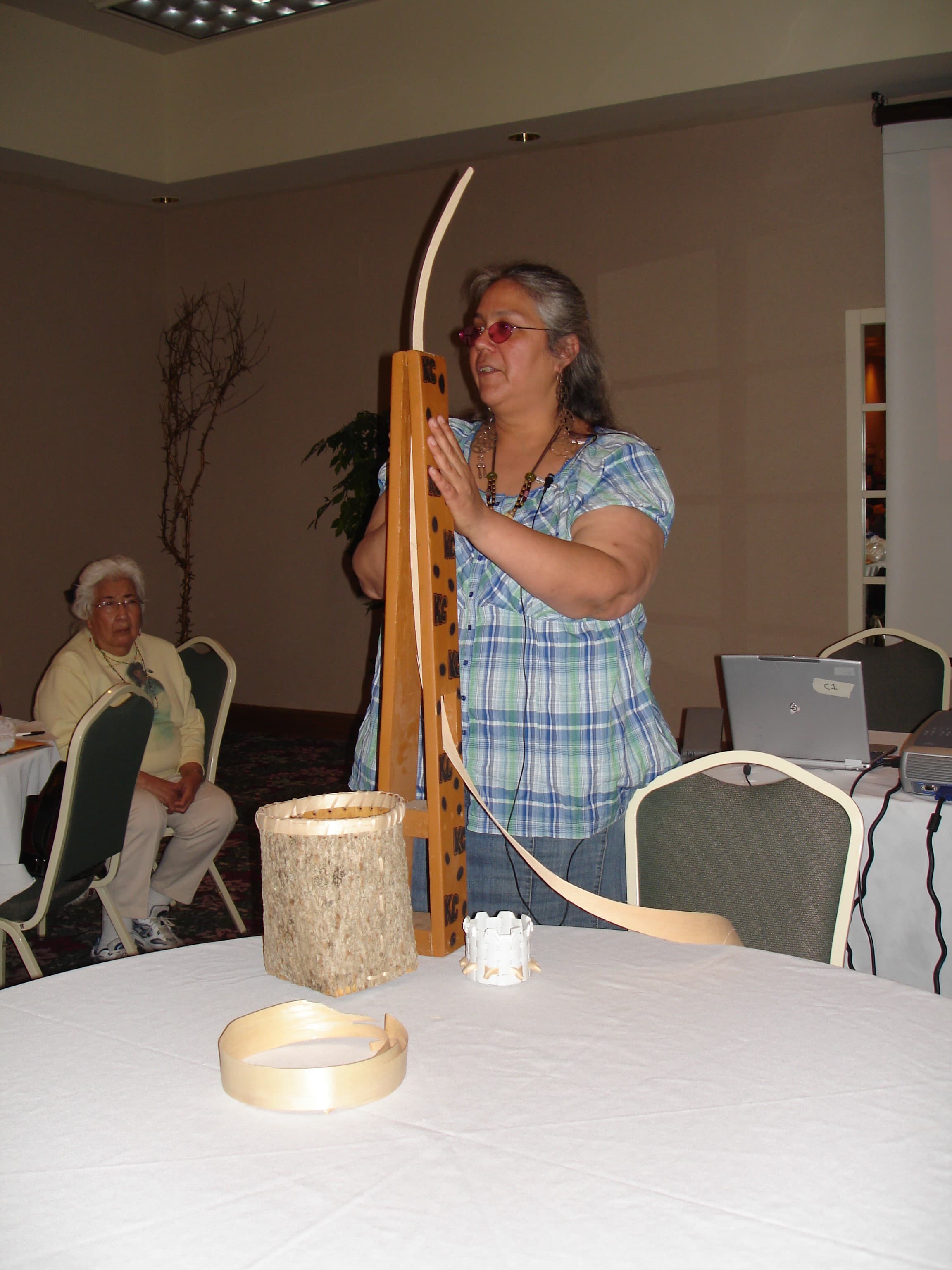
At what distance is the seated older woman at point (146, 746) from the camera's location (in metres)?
3.34

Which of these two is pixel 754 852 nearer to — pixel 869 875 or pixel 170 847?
pixel 869 875

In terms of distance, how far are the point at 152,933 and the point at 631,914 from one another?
2.51 metres

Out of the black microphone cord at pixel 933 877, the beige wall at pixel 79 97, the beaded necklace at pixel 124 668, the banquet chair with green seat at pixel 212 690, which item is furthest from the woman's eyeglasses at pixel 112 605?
the beige wall at pixel 79 97

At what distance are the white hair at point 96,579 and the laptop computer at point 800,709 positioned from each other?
2.14 metres

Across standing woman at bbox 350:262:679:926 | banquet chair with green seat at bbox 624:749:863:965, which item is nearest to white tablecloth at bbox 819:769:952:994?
banquet chair with green seat at bbox 624:749:863:965

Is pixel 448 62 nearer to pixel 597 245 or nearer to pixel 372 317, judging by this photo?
pixel 597 245

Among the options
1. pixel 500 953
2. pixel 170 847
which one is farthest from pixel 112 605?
pixel 500 953

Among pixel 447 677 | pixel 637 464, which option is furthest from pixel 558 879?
pixel 637 464

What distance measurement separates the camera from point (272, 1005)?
107cm

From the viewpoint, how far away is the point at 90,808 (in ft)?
9.24

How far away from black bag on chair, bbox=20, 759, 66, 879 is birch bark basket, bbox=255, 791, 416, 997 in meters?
1.83

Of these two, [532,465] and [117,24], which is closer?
[532,465]

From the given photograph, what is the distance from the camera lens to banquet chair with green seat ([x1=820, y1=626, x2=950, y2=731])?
339 cm

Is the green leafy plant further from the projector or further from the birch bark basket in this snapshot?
the birch bark basket
